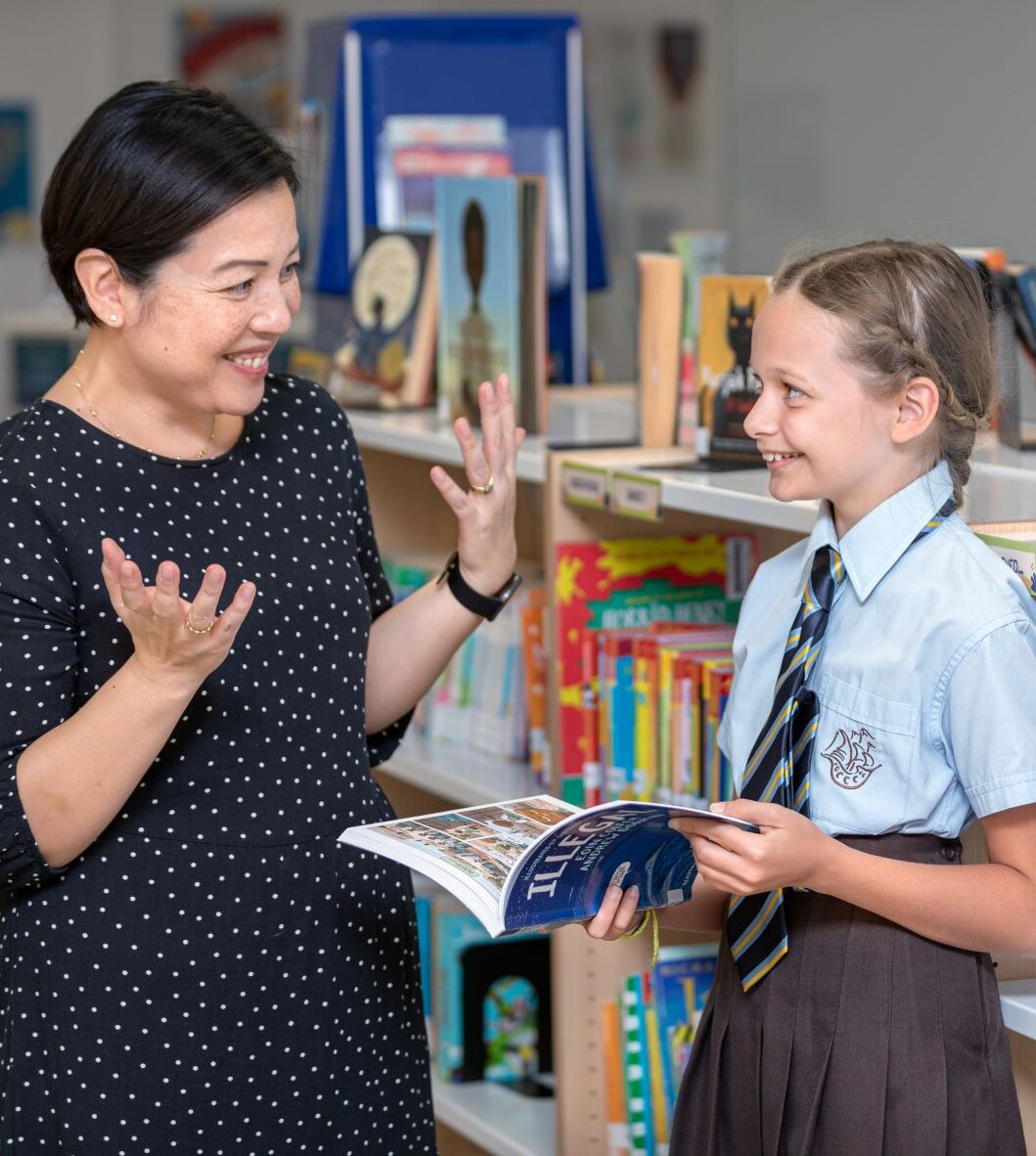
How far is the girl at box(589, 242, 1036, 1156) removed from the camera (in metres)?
1.32

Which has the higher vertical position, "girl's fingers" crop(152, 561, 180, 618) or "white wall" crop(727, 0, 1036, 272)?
"white wall" crop(727, 0, 1036, 272)

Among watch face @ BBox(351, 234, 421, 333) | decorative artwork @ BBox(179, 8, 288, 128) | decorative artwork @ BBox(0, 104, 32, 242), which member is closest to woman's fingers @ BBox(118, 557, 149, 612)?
watch face @ BBox(351, 234, 421, 333)

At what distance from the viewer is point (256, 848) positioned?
1.60 m

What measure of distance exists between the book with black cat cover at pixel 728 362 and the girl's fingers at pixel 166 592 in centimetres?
91

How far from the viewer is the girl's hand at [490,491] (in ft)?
5.83

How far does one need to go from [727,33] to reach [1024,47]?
180cm

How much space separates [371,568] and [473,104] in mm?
1528

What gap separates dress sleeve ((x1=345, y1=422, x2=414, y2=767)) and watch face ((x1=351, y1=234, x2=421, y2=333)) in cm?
108

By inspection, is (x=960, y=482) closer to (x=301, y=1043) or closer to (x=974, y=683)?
(x=974, y=683)

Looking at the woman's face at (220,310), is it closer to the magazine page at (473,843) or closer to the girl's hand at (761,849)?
the magazine page at (473,843)

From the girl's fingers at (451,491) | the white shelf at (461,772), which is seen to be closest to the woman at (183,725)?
the girl's fingers at (451,491)

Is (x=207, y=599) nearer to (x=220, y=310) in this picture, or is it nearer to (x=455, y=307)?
(x=220, y=310)

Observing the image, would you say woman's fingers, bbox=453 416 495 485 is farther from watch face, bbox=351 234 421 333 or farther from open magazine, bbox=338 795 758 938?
watch face, bbox=351 234 421 333

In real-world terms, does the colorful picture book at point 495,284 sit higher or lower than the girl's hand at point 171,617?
higher
